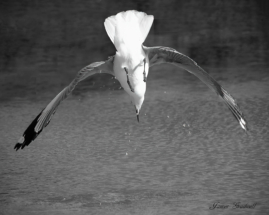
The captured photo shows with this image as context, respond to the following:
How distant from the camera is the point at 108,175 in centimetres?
570

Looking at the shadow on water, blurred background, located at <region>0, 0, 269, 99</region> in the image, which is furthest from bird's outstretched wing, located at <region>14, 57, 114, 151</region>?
blurred background, located at <region>0, 0, 269, 99</region>

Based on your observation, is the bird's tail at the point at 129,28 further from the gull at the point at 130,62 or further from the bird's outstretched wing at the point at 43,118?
the bird's outstretched wing at the point at 43,118

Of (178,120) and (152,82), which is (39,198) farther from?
(152,82)

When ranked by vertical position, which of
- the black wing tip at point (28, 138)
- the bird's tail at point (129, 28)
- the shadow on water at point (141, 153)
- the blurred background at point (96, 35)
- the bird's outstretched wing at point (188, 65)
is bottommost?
the blurred background at point (96, 35)

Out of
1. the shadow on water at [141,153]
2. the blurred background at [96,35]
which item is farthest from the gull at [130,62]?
the blurred background at [96,35]

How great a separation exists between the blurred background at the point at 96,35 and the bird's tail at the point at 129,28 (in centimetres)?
306

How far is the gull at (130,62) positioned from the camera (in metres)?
4.98

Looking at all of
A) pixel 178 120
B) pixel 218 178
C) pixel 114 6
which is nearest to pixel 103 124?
pixel 178 120

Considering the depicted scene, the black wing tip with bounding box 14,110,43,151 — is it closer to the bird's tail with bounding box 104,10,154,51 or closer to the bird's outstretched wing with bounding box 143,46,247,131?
the bird's tail with bounding box 104,10,154,51

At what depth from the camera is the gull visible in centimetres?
498

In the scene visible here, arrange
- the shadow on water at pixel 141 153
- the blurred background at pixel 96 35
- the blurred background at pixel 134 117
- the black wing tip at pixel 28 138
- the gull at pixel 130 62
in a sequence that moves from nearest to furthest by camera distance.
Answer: the gull at pixel 130 62
the black wing tip at pixel 28 138
the shadow on water at pixel 141 153
the blurred background at pixel 134 117
the blurred background at pixel 96 35

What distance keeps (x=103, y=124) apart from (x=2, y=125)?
1.02 meters

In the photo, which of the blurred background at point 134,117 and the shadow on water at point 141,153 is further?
the blurred background at point 134,117

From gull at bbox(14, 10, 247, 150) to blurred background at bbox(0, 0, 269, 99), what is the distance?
9.72 feet
